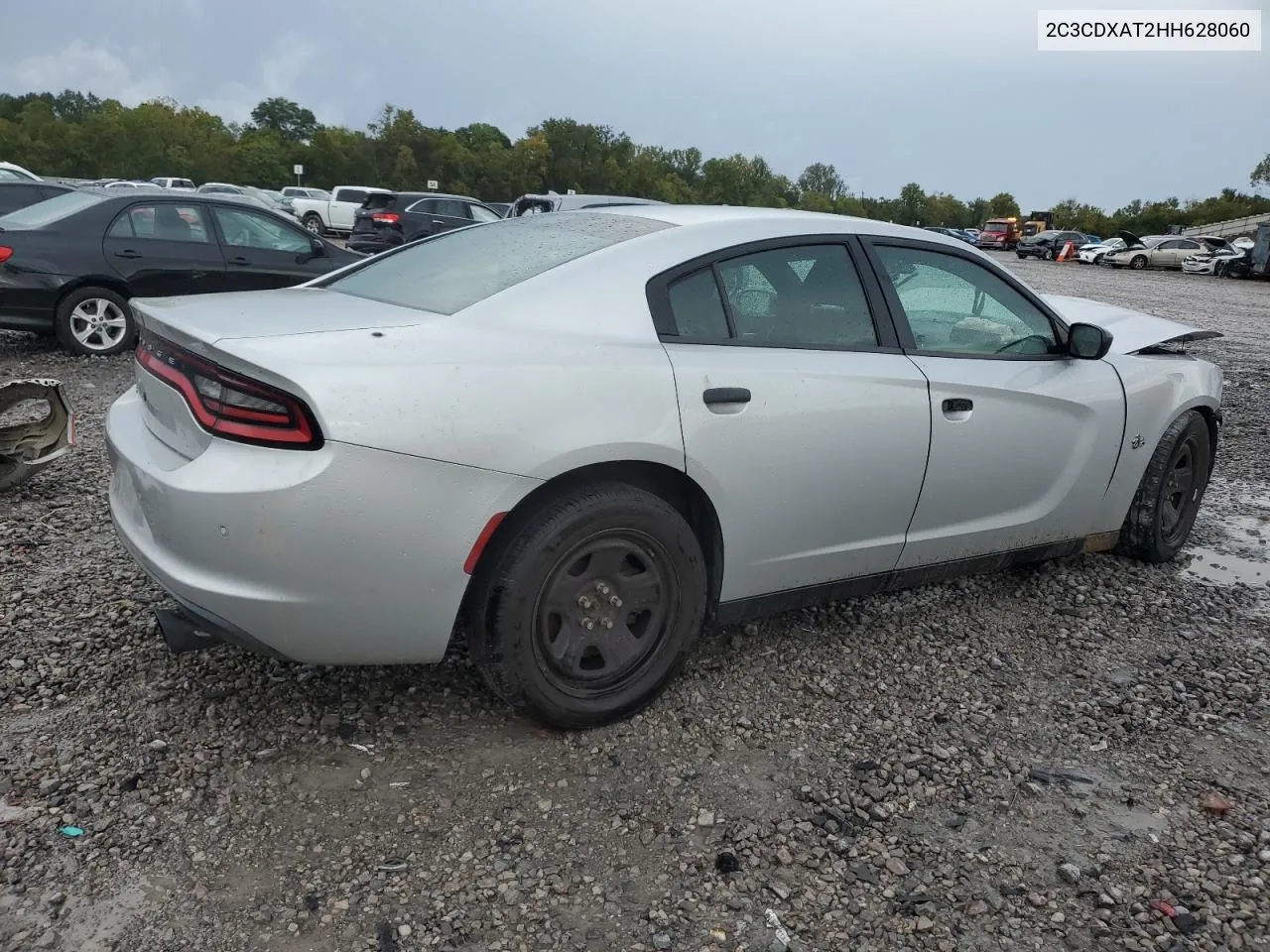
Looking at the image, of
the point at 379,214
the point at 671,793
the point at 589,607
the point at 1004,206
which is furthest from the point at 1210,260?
the point at 1004,206

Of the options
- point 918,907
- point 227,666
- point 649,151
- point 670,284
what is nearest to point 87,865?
point 227,666

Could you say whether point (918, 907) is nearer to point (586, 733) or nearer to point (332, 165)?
point (586, 733)

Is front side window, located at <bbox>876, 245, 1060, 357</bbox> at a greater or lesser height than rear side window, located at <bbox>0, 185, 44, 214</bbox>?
greater

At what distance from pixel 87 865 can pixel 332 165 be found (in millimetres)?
80756

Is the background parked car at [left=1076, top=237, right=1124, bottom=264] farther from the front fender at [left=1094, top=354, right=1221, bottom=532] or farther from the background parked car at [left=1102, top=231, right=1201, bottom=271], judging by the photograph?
the front fender at [left=1094, top=354, right=1221, bottom=532]

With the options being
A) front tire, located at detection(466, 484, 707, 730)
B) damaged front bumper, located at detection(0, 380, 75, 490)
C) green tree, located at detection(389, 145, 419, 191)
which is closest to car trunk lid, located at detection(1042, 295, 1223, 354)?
front tire, located at detection(466, 484, 707, 730)

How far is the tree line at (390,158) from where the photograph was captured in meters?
69.0

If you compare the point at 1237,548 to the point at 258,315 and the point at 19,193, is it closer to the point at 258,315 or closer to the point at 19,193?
the point at 258,315

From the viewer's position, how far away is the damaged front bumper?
15.5 ft

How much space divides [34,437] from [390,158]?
82.6m

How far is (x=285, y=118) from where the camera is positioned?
369 ft

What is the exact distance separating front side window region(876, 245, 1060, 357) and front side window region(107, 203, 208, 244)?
7097 millimetres

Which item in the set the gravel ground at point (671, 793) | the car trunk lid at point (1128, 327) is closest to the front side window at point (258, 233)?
the gravel ground at point (671, 793)

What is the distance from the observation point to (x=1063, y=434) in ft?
12.8
